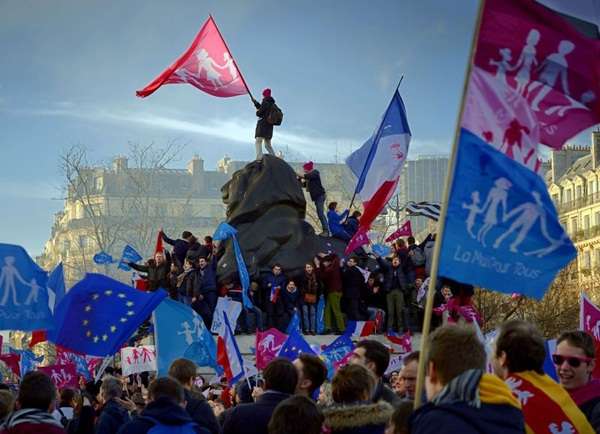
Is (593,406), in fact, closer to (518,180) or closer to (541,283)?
(541,283)

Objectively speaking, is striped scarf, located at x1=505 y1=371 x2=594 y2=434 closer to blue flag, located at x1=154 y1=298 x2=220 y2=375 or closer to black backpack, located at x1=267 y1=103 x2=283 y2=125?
blue flag, located at x1=154 y1=298 x2=220 y2=375

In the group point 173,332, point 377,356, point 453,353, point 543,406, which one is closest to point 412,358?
point 377,356

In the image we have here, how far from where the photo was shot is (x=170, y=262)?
25.7 metres

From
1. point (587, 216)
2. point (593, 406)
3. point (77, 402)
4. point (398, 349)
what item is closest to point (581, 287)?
Answer: point (587, 216)

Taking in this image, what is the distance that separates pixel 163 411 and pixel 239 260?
50.0 ft

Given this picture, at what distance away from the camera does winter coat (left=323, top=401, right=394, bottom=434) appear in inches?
278

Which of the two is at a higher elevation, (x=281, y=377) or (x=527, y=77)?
(x=527, y=77)

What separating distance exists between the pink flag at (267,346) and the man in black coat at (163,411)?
902cm

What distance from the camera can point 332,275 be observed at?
24656 mm

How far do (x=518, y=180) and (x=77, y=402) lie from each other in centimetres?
605

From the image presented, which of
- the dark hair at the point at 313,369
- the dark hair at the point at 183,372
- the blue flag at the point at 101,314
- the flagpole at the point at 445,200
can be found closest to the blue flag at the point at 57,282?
the blue flag at the point at 101,314

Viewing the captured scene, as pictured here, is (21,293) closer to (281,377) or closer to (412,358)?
(281,377)

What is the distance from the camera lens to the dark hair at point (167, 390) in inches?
309

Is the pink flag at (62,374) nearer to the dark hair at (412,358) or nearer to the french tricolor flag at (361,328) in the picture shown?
the french tricolor flag at (361,328)
